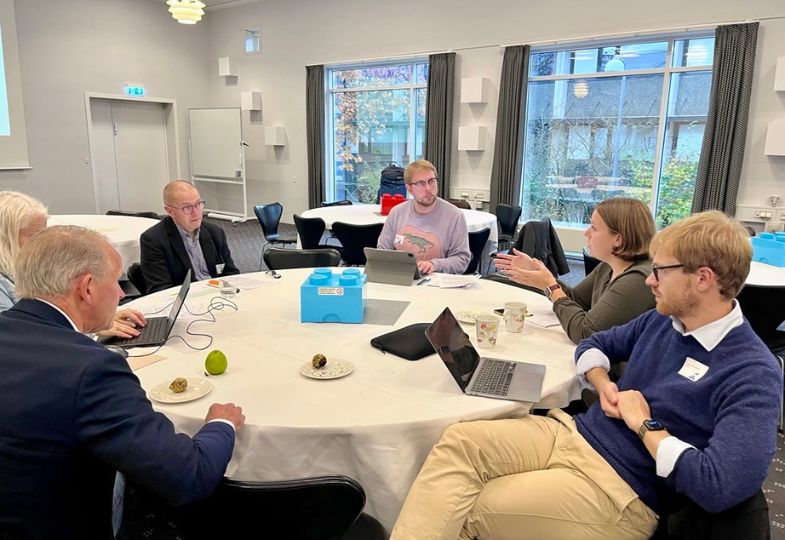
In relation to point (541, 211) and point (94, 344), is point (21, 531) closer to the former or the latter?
point (94, 344)

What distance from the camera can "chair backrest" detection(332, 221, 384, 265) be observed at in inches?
170

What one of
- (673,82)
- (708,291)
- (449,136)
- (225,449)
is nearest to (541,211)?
(449,136)

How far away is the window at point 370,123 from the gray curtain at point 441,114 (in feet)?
1.65

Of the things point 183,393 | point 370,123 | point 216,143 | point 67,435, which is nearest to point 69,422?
point 67,435

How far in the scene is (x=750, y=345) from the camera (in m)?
1.34

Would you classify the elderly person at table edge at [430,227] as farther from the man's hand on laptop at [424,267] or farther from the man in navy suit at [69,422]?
the man in navy suit at [69,422]

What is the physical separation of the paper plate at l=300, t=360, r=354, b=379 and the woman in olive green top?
2.88 ft

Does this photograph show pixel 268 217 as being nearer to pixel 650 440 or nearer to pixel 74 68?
pixel 650 440

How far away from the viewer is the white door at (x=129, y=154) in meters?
9.53

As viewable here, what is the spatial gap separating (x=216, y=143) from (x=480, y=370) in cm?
927

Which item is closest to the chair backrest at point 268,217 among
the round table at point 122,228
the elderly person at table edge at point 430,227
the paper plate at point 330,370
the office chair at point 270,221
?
the office chair at point 270,221

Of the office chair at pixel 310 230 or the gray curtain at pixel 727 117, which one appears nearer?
the office chair at pixel 310 230

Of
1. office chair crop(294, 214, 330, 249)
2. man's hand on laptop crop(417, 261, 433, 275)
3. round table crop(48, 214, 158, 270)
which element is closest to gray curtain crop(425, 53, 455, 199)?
office chair crop(294, 214, 330, 249)

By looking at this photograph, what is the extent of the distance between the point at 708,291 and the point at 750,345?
0.16m
